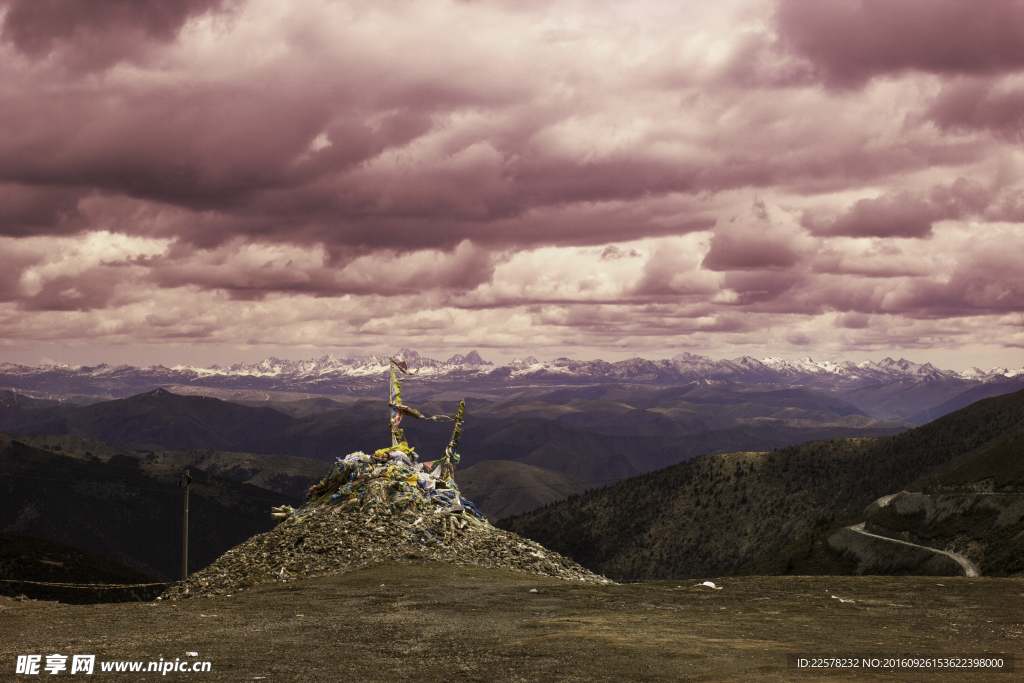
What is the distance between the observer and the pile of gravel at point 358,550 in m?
48.0

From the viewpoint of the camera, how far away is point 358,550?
50.5 m

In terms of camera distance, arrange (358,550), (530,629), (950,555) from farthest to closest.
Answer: (950,555)
(358,550)
(530,629)

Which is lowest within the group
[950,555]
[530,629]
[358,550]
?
[950,555]

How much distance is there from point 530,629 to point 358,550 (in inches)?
896

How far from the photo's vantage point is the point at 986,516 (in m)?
71.2

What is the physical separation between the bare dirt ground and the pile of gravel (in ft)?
9.39

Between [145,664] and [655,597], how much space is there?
2562 cm

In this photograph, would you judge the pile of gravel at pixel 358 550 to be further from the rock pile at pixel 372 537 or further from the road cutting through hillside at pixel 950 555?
the road cutting through hillside at pixel 950 555

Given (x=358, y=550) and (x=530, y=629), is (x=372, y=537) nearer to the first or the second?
(x=358, y=550)

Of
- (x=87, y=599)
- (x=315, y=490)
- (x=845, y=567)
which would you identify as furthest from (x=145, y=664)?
(x=87, y=599)

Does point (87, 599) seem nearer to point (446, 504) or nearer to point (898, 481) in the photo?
point (446, 504)

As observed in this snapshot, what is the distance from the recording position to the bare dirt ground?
2294 cm

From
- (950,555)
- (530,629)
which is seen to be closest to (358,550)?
(530,629)

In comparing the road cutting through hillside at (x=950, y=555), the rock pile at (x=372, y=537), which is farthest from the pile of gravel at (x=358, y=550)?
the road cutting through hillside at (x=950, y=555)
